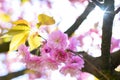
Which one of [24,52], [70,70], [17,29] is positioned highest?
[17,29]

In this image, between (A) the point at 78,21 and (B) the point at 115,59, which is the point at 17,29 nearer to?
(B) the point at 115,59

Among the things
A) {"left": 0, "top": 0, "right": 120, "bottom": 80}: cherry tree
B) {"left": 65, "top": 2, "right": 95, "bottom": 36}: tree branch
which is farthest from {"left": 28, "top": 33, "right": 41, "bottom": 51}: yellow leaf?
{"left": 65, "top": 2, "right": 95, "bottom": 36}: tree branch

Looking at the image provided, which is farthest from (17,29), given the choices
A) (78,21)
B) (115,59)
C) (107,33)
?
(78,21)

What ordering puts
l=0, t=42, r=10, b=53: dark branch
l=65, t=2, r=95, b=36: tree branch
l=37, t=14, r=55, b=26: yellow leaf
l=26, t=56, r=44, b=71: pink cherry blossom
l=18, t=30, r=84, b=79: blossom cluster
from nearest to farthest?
l=37, t=14, r=55, b=26: yellow leaf < l=18, t=30, r=84, b=79: blossom cluster < l=26, t=56, r=44, b=71: pink cherry blossom < l=0, t=42, r=10, b=53: dark branch < l=65, t=2, r=95, b=36: tree branch

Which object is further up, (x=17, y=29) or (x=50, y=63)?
(x=17, y=29)

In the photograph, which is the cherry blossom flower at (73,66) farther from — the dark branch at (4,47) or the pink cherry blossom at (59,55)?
the dark branch at (4,47)

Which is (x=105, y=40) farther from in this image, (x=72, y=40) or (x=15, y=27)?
(x=15, y=27)

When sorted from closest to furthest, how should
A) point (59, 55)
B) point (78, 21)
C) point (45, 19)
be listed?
point (45, 19)
point (59, 55)
point (78, 21)

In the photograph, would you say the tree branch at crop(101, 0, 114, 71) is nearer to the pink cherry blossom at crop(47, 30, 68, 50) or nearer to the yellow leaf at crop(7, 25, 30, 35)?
the pink cherry blossom at crop(47, 30, 68, 50)
